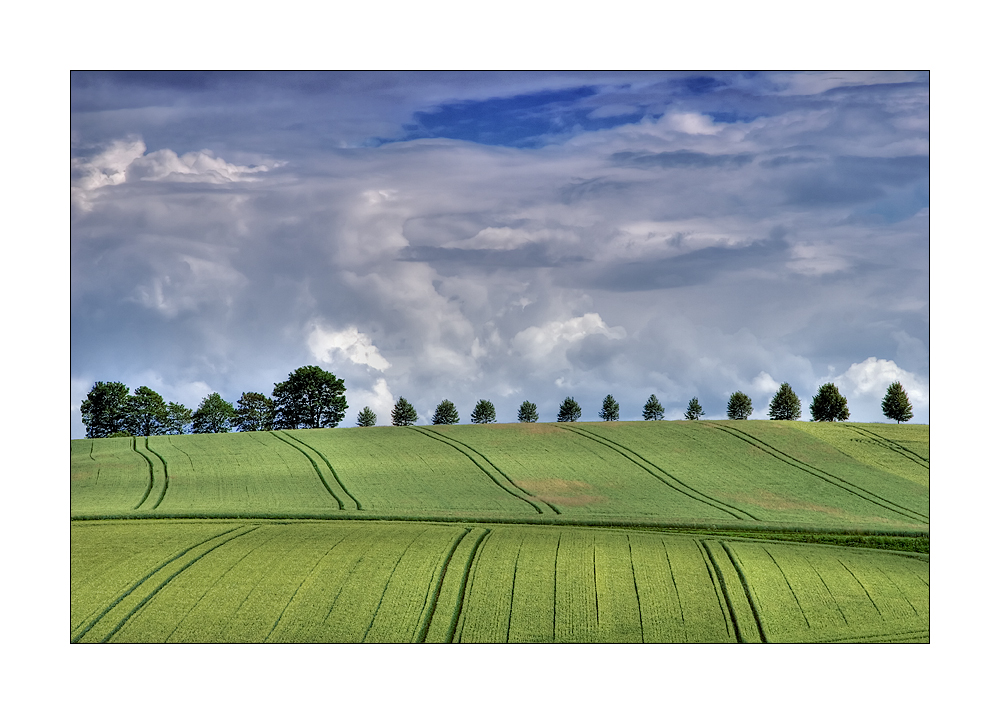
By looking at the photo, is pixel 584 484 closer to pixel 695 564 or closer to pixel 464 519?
pixel 464 519

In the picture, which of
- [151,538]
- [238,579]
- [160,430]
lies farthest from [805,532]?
[160,430]

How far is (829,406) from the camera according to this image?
2198 cm

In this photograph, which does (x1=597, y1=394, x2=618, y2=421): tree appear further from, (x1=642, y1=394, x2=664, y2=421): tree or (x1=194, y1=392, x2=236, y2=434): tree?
(x1=194, y1=392, x2=236, y2=434): tree

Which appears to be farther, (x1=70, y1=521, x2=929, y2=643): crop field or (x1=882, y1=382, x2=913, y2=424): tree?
(x1=882, y1=382, x2=913, y2=424): tree

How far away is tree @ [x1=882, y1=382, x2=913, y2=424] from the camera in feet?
51.0

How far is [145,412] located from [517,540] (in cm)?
1892

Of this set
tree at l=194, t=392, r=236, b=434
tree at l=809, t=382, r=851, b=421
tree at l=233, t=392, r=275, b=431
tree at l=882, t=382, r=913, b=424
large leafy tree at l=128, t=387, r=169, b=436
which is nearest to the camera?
tree at l=882, t=382, r=913, b=424

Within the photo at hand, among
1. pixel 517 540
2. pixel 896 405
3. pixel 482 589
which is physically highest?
pixel 896 405

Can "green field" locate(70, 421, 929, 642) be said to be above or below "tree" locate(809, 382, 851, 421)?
below

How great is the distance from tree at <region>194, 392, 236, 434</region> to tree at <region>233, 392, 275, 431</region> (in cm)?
45

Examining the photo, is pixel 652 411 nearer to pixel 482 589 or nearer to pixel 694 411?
pixel 694 411

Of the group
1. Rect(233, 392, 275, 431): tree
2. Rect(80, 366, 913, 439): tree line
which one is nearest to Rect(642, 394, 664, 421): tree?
Rect(80, 366, 913, 439): tree line

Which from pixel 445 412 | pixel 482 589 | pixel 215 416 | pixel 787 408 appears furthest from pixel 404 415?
pixel 482 589

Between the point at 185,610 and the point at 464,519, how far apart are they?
558cm
